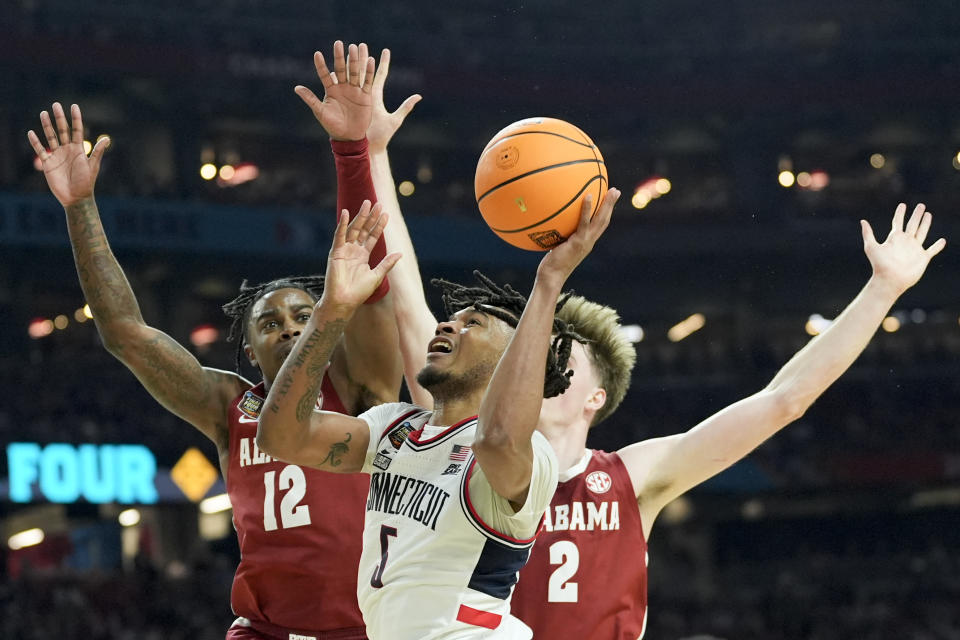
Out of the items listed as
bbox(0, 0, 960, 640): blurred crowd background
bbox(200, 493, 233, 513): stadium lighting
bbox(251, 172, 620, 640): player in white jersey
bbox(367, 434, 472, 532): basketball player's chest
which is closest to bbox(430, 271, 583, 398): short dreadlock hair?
bbox(251, 172, 620, 640): player in white jersey

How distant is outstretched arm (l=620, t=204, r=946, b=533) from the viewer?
438cm

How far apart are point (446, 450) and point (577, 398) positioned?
1.20 metres

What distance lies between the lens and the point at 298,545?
4.47 meters

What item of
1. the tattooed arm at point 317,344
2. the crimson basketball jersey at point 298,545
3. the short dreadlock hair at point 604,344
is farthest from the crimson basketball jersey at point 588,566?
the tattooed arm at point 317,344

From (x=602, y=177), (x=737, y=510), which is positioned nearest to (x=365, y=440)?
(x=602, y=177)

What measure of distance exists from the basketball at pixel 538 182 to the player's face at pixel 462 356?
0.30 m

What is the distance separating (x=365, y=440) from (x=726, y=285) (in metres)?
27.4

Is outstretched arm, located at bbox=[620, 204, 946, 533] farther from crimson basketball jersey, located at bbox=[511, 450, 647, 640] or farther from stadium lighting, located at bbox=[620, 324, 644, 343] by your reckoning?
stadium lighting, located at bbox=[620, 324, 644, 343]

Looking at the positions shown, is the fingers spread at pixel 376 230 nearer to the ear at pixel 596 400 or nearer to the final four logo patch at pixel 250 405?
the final four logo patch at pixel 250 405

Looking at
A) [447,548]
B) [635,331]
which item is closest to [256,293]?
[447,548]

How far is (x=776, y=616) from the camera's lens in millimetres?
21797

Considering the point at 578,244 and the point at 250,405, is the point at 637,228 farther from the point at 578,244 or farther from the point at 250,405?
the point at 578,244

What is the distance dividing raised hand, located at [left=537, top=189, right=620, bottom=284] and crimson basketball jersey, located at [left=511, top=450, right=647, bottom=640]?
1.26 metres

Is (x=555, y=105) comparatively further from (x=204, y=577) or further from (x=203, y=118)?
(x=204, y=577)
